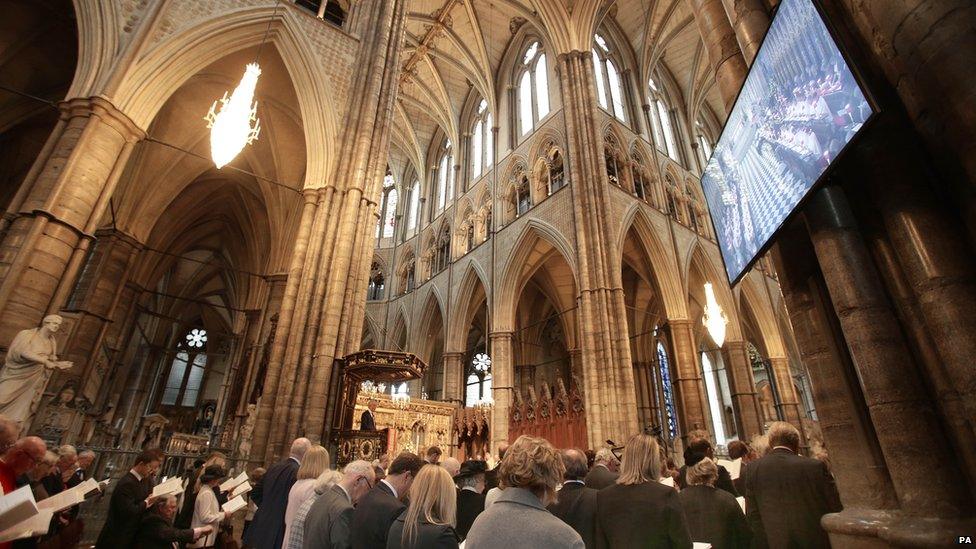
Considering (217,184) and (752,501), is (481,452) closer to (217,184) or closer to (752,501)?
(752,501)

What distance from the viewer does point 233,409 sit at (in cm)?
1340

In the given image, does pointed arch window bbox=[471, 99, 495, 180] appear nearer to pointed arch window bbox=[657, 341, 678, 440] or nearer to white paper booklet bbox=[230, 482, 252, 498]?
pointed arch window bbox=[657, 341, 678, 440]

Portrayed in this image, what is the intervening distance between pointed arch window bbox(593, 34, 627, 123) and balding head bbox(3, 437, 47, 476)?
1688cm

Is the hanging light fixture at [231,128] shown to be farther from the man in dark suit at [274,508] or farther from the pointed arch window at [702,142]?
the pointed arch window at [702,142]

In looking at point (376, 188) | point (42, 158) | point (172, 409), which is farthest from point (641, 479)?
point (172, 409)

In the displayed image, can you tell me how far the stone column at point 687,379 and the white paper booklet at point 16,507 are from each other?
13.3 m

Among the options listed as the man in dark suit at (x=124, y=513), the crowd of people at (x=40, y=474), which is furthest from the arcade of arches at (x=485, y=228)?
the man in dark suit at (x=124, y=513)

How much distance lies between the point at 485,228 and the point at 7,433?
52.7 feet

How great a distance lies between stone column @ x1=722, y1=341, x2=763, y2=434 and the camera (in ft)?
45.9

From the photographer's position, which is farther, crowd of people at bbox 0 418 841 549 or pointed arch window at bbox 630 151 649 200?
pointed arch window at bbox 630 151 649 200

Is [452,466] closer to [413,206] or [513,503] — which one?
[513,503]

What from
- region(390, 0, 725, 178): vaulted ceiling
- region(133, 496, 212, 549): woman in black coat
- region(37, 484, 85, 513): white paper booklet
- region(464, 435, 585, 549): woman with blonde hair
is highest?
region(390, 0, 725, 178): vaulted ceiling

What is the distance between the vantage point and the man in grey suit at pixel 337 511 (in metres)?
2.17

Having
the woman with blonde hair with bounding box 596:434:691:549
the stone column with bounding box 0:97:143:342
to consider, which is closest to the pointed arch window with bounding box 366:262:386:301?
the stone column with bounding box 0:97:143:342
